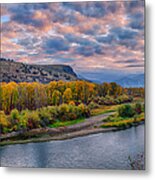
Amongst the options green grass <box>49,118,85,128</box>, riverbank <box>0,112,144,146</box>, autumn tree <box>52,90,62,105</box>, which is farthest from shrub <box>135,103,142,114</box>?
autumn tree <box>52,90,62,105</box>

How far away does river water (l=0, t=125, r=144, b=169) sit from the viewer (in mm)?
2438

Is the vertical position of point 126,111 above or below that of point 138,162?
above

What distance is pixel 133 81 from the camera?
244 cm

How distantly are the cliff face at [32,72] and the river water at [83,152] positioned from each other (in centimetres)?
34

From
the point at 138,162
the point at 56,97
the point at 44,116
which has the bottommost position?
the point at 138,162

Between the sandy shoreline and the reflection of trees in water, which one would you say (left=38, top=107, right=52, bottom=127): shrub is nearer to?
the sandy shoreline

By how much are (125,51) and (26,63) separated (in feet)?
1.77

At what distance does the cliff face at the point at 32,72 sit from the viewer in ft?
8.28

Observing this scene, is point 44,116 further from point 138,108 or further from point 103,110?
point 138,108

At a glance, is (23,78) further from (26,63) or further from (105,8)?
(105,8)

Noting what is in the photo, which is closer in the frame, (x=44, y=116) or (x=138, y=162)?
(x=138, y=162)

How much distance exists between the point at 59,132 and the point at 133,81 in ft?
1.57

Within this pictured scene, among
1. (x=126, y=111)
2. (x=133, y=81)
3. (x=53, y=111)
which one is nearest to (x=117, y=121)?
(x=126, y=111)

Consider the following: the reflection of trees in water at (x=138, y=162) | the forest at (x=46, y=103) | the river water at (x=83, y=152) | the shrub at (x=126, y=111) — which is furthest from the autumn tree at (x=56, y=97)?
the reflection of trees in water at (x=138, y=162)
